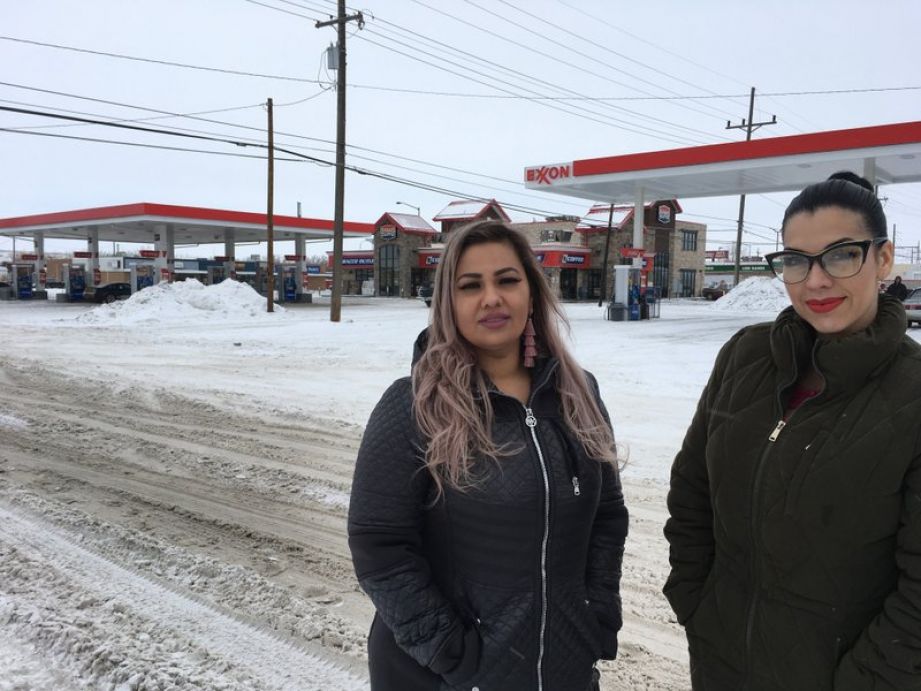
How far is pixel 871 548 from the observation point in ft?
5.06

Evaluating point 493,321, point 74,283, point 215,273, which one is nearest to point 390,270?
point 215,273

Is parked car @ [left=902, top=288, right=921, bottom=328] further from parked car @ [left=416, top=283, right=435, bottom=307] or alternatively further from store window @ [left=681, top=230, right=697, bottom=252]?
store window @ [left=681, top=230, right=697, bottom=252]

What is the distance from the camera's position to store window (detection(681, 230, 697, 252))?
5608 cm

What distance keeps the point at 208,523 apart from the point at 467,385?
362cm

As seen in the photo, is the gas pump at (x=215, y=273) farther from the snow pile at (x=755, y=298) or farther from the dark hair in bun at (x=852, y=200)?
the dark hair in bun at (x=852, y=200)

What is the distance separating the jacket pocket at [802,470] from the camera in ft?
5.17

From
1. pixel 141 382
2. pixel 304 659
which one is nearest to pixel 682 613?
pixel 304 659

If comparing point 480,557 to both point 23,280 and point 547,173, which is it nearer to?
point 547,173

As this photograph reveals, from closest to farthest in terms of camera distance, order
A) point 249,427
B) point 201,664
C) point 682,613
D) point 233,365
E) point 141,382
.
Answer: point 682,613
point 201,664
point 249,427
point 141,382
point 233,365

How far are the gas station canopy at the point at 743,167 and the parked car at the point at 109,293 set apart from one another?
2581 cm

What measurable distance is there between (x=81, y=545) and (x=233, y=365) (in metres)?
8.45

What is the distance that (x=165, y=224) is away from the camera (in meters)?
36.3

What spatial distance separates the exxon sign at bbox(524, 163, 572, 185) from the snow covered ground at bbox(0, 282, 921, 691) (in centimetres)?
1373

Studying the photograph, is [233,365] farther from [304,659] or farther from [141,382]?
[304,659]
